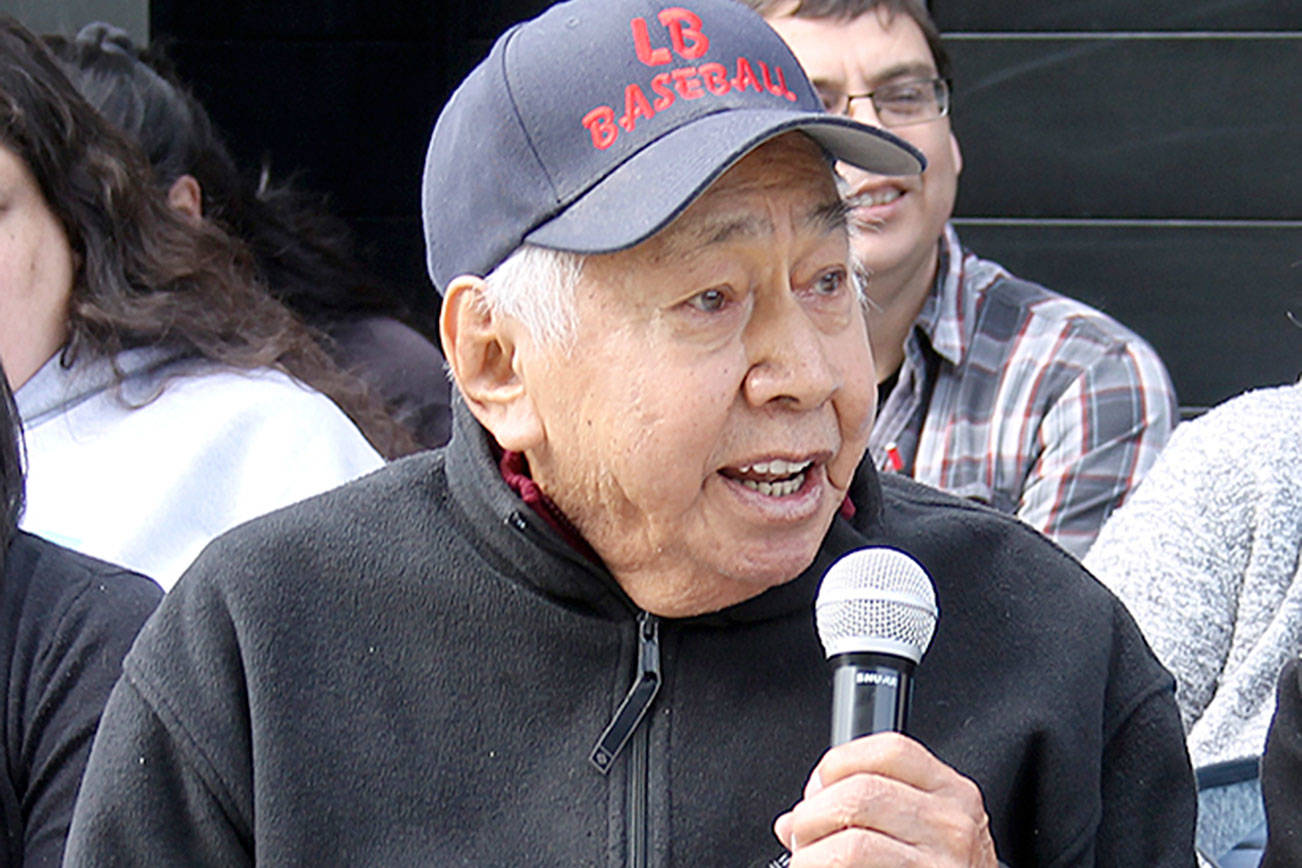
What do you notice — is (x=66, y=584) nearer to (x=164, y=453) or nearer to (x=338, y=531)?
(x=338, y=531)

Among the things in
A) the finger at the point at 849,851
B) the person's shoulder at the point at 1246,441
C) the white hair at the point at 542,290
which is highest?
the white hair at the point at 542,290

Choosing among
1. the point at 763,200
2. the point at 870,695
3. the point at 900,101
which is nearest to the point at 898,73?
the point at 900,101

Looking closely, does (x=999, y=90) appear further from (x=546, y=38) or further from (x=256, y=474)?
(x=546, y=38)

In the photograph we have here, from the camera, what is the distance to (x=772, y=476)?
1.72 meters

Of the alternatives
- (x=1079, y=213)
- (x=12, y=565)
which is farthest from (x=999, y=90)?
(x=12, y=565)

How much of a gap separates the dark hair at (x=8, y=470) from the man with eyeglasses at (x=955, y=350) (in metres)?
1.56

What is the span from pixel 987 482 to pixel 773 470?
1764 millimetres

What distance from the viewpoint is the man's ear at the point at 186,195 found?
3.67 meters

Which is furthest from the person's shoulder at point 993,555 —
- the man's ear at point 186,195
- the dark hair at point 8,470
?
the man's ear at point 186,195

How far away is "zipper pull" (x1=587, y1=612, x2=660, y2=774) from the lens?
5.72ft

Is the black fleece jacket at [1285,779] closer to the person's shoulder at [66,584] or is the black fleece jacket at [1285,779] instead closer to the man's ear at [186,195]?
the person's shoulder at [66,584]

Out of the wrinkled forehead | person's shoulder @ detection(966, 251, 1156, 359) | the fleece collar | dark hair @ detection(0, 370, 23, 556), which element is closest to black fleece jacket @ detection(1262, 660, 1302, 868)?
the fleece collar

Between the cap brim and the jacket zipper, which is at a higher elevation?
the cap brim

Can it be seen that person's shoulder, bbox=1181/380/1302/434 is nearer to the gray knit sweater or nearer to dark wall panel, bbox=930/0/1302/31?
the gray knit sweater
